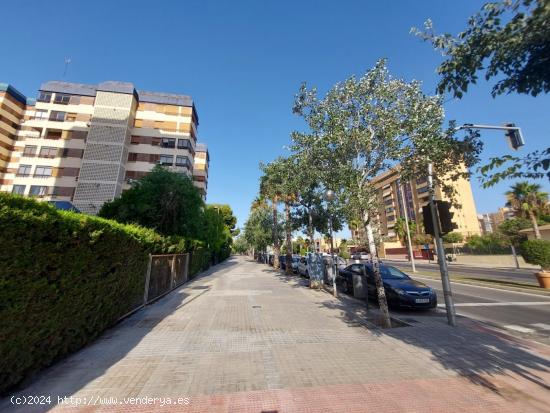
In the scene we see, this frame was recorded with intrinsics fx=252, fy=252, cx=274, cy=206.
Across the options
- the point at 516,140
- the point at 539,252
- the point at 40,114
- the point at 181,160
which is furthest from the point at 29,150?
the point at 539,252

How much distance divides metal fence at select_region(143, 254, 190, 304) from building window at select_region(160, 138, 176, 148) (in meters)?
23.1

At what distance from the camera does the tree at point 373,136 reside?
7355 mm

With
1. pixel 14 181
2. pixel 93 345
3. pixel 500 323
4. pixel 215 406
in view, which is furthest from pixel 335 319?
pixel 14 181

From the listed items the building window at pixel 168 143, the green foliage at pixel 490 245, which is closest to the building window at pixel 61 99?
the building window at pixel 168 143

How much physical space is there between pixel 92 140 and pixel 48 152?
638 cm

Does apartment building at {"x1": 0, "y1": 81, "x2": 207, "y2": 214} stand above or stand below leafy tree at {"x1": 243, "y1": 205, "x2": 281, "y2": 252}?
above

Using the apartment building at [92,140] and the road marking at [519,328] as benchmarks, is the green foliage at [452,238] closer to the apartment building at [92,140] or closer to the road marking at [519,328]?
the apartment building at [92,140]

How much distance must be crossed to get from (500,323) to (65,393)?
10.4m

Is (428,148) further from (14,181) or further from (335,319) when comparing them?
(14,181)

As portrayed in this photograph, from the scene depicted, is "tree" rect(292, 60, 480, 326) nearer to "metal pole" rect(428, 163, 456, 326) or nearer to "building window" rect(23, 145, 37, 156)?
"metal pole" rect(428, 163, 456, 326)

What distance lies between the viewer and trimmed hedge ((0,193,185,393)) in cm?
329

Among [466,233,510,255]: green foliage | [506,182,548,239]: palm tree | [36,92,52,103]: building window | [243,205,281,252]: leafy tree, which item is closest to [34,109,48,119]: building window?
[36,92,52,103]: building window

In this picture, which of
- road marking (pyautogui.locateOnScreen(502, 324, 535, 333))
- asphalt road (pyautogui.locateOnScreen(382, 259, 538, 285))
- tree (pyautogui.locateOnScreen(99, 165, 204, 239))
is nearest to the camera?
road marking (pyautogui.locateOnScreen(502, 324, 535, 333))

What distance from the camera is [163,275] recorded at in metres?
11.6
